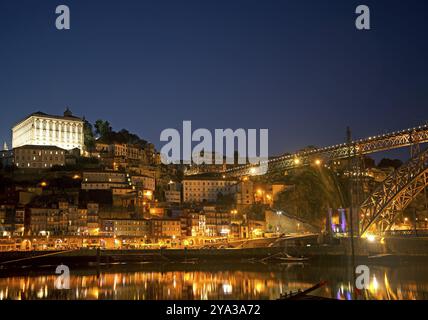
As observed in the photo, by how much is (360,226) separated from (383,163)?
58.4m

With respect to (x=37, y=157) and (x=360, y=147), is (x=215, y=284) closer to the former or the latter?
(x=360, y=147)

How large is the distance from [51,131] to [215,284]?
58.0 meters

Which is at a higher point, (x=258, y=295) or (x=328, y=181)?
(x=328, y=181)

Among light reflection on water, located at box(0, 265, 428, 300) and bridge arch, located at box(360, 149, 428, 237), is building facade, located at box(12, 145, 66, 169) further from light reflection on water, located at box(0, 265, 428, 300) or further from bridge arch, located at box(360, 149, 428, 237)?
bridge arch, located at box(360, 149, 428, 237)

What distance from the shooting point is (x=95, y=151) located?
85250 millimetres

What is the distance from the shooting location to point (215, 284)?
3441 cm

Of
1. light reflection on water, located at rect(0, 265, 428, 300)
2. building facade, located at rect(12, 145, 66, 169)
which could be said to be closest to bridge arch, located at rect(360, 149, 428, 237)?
light reflection on water, located at rect(0, 265, 428, 300)

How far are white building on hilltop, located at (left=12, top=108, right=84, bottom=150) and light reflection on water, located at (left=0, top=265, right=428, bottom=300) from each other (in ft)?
143

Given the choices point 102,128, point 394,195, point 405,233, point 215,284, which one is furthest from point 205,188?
point 215,284

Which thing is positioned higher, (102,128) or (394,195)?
(102,128)

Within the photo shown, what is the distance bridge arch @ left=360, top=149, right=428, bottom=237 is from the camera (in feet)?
143

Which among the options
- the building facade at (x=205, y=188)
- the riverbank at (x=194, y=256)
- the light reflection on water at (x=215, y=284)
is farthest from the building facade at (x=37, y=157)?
the light reflection on water at (x=215, y=284)
